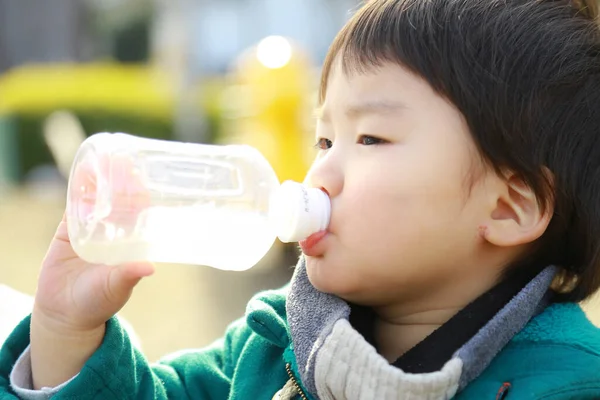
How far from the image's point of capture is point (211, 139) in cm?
1511

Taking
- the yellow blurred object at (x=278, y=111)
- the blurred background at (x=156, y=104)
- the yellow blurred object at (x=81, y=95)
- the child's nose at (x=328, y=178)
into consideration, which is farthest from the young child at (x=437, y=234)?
the yellow blurred object at (x=81, y=95)

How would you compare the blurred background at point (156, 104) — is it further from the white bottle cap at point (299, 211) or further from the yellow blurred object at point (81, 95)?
the white bottle cap at point (299, 211)

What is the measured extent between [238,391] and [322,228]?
482 millimetres

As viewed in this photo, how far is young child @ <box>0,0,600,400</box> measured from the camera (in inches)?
71.9

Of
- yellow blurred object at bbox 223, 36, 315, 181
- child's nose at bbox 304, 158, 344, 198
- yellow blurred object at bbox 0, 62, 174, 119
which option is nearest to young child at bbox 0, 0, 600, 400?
child's nose at bbox 304, 158, 344, 198

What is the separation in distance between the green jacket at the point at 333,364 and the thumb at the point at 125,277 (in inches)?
5.7

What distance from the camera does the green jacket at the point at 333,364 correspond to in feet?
5.76

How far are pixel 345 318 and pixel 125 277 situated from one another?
0.47 meters

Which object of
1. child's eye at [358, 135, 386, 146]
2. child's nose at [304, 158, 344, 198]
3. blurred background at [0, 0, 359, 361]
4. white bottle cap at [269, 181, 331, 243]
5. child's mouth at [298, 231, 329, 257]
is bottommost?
blurred background at [0, 0, 359, 361]

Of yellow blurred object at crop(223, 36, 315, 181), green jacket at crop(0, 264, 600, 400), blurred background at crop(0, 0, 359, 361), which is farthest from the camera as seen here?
yellow blurred object at crop(223, 36, 315, 181)

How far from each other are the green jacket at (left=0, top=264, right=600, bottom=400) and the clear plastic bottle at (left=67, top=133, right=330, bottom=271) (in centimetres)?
18

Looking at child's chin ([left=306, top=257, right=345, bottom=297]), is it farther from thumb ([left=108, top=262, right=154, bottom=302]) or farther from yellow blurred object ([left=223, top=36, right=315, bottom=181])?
yellow blurred object ([left=223, top=36, right=315, bottom=181])

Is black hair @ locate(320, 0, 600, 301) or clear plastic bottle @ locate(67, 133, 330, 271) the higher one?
black hair @ locate(320, 0, 600, 301)

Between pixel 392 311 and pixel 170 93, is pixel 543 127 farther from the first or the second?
pixel 170 93
